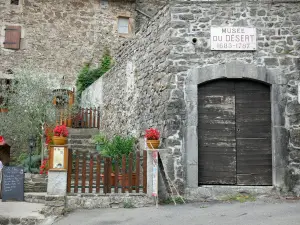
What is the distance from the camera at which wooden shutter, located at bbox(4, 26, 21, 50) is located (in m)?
17.8

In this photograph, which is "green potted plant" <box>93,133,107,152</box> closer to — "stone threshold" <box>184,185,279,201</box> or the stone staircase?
the stone staircase

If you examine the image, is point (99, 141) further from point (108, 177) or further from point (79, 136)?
point (108, 177)

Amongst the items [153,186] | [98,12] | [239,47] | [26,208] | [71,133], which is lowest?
[26,208]

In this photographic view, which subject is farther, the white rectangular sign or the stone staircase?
the stone staircase

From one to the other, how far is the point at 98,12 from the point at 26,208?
1421cm

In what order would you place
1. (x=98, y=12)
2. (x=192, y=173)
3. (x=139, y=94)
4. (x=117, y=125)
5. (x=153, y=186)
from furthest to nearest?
1. (x=98, y=12)
2. (x=117, y=125)
3. (x=139, y=94)
4. (x=192, y=173)
5. (x=153, y=186)

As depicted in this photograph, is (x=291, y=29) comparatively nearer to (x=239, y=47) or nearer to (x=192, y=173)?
(x=239, y=47)

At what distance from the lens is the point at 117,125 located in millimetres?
11953

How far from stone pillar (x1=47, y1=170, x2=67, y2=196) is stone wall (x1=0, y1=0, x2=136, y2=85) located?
12380 millimetres

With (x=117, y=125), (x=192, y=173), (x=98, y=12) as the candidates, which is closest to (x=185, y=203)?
(x=192, y=173)

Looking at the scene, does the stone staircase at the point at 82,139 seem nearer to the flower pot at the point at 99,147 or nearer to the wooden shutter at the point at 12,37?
the flower pot at the point at 99,147

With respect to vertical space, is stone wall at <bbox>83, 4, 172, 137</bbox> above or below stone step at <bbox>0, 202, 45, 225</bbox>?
above

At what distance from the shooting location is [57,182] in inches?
260

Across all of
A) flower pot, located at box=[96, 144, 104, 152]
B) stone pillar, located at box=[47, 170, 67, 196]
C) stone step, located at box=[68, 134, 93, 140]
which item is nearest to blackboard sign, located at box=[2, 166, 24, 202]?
stone pillar, located at box=[47, 170, 67, 196]
